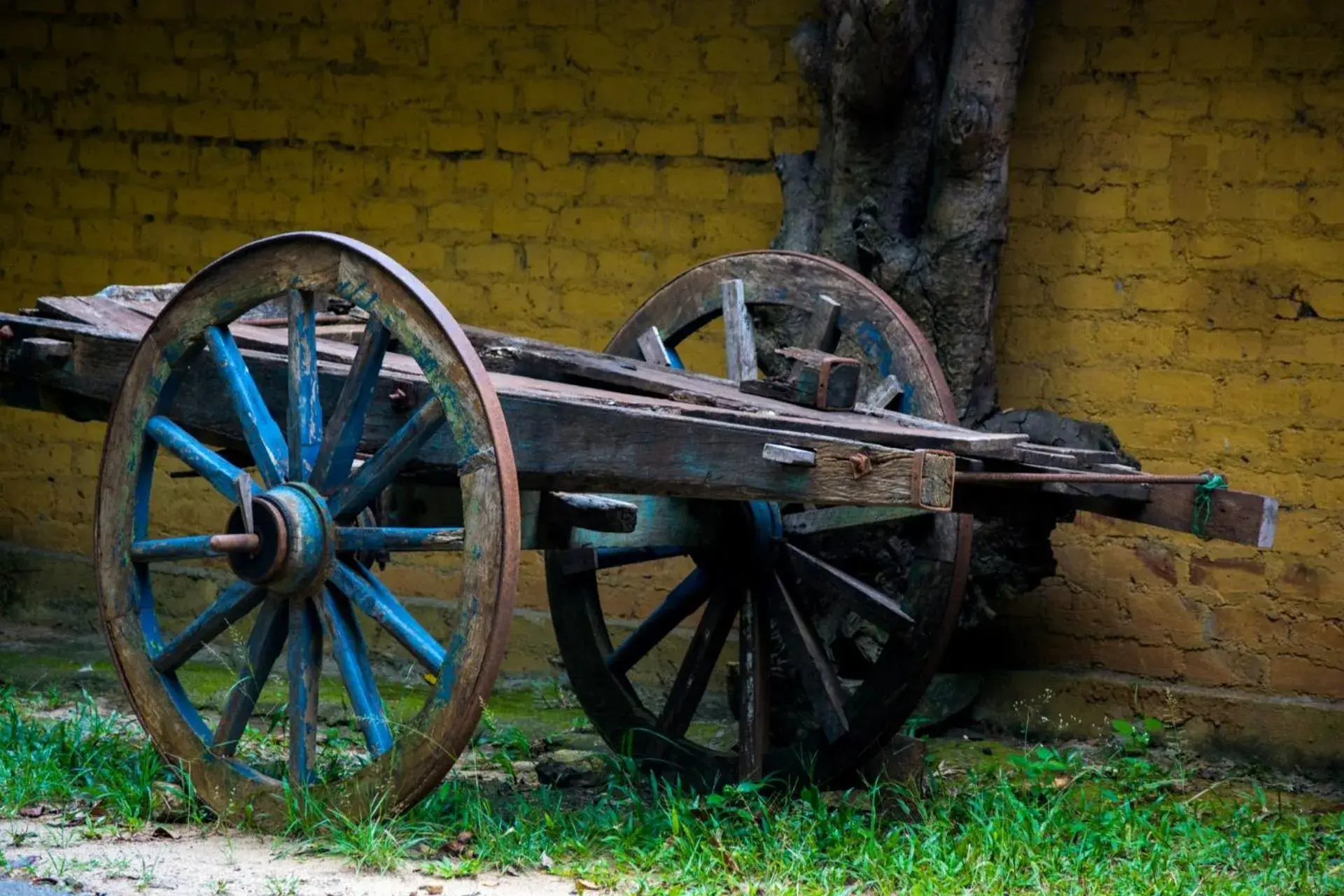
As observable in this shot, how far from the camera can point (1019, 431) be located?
5586mm

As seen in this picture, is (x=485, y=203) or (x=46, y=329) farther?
(x=485, y=203)

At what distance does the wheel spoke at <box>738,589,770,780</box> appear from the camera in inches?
187

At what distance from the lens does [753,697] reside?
4.79 m

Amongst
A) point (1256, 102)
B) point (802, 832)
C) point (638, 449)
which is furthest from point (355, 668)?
point (1256, 102)

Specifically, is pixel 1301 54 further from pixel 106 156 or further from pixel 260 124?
pixel 106 156

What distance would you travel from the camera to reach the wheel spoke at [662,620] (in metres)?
5.05

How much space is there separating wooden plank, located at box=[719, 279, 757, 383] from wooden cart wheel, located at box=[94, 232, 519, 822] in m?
0.97

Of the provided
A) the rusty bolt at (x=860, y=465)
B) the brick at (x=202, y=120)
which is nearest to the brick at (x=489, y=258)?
the brick at (x=202, y=120)

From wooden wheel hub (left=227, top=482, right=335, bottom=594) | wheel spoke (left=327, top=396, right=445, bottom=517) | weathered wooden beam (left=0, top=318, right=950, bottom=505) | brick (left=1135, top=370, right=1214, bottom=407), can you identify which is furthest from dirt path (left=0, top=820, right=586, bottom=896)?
brick (left=1135, top=370, right=1214, bottom=407)

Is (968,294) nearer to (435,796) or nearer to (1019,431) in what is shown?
(1019,431)

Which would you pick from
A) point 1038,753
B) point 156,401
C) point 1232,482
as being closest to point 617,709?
point 1038,753

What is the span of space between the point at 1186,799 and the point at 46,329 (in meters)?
3.49

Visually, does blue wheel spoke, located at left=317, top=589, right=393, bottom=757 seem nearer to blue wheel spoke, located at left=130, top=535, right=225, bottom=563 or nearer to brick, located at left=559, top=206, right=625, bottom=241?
blue wheel spoke, located at left=130, top=535, right=225, bottom=563

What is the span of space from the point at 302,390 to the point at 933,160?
2470 mm
